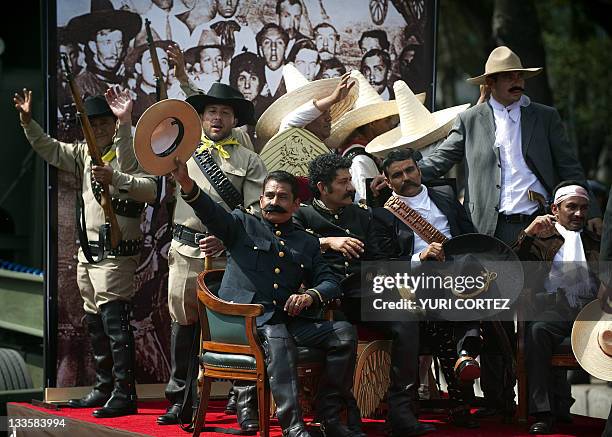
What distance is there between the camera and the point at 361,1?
9633 millimetres

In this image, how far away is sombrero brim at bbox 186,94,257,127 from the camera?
8.19 meters

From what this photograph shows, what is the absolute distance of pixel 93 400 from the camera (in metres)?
8.38

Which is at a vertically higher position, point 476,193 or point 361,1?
point 361,1

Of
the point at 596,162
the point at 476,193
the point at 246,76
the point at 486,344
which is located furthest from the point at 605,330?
the point at 596,162

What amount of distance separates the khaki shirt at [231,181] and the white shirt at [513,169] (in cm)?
153

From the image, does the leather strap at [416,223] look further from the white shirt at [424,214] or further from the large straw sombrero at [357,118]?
the large straw sombrero at [357,118]

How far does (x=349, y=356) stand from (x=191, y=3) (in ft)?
10.8

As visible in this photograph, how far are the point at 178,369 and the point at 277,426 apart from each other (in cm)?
82

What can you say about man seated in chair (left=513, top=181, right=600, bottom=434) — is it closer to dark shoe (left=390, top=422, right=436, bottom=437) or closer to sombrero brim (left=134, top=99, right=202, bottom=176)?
dark shoe (left=390, top=422, right=436, bottom=437)

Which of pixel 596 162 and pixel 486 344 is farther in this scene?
pixel 596 162

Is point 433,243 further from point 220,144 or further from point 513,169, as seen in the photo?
point 220,144

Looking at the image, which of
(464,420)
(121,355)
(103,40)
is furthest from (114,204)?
(464,420)

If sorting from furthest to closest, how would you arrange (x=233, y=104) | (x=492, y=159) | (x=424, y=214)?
(x=233, y=104)
(x=492, y=159)
(x=424, y=214)

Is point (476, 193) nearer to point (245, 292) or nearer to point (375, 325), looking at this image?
point (375, 325)
